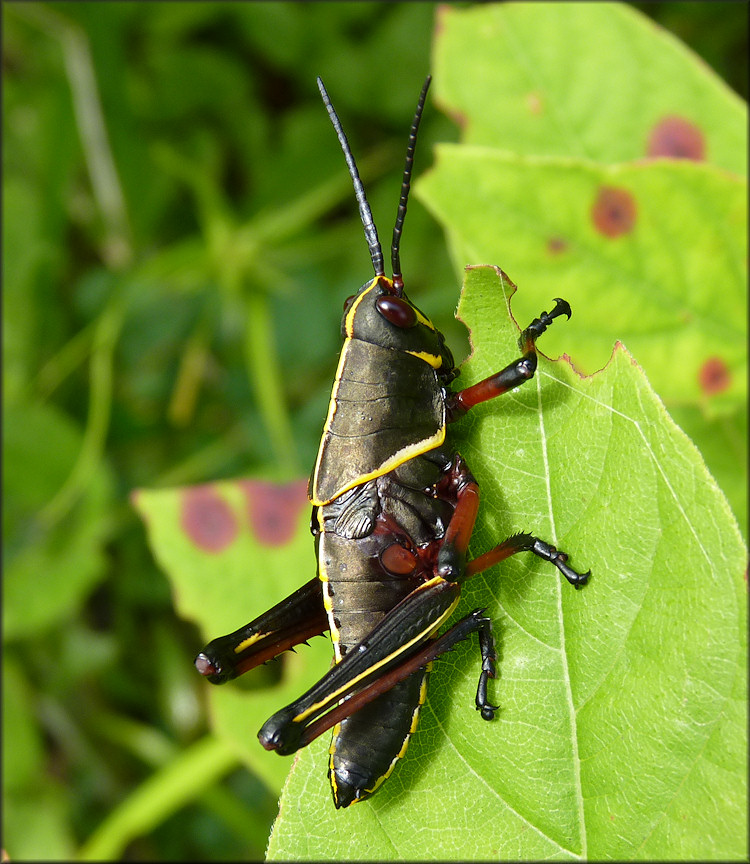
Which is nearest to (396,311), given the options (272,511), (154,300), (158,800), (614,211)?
(614,211)

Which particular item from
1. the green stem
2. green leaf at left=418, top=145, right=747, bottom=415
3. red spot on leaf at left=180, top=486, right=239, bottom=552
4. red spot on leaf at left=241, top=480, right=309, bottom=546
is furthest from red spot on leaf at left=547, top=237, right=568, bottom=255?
the green stem

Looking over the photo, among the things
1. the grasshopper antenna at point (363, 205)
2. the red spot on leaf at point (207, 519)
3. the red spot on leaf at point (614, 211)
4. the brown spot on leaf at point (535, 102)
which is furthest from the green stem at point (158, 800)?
the brown spot on leaf at point (535, 102)

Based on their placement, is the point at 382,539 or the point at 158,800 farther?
the point at 158,800

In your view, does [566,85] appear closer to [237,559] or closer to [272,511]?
[272,511]

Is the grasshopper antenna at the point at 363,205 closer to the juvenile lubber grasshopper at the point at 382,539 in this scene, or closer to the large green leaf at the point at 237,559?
the juvenile lubber grasshopper at the point at 382,539

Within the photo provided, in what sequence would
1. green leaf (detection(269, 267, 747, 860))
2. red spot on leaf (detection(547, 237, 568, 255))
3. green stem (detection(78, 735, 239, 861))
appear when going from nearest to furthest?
green leaf (detection(269, 267, 747, 860)), red spot on leaf (detection(547, 237, 568, 255)), green stem (detection(78, 735, 239, 861))

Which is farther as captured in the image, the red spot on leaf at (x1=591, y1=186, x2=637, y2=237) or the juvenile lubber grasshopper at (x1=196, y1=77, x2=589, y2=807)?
the red spot on leaf at (x1=591, y1=186, x2=637, y2=237)

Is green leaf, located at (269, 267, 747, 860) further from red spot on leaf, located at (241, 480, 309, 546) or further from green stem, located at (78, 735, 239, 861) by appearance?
green stem, located at (78, 735, 239, 861)
